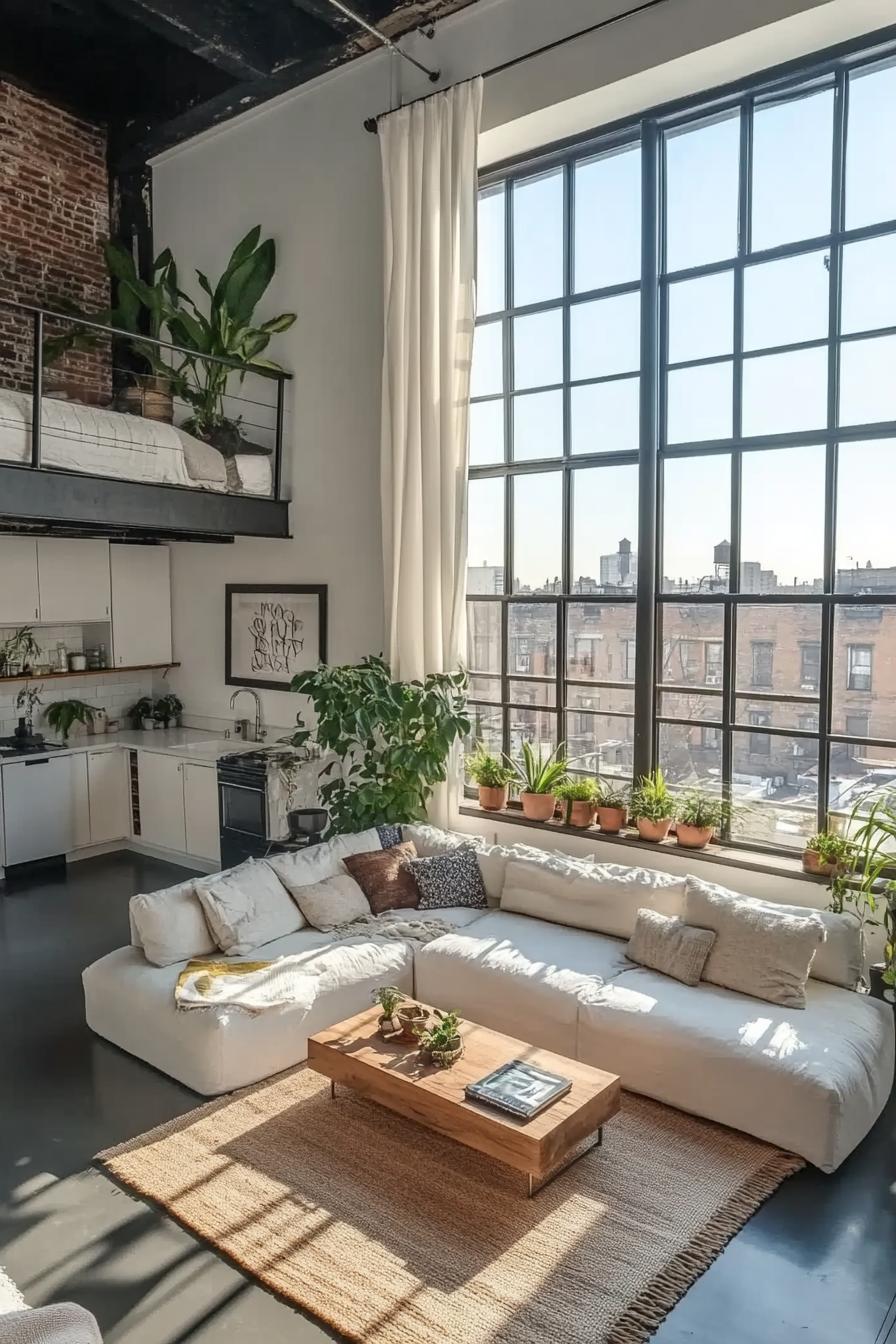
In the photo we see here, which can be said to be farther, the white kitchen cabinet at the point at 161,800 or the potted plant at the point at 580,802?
the white kitchen cabinet at the point at 161,800

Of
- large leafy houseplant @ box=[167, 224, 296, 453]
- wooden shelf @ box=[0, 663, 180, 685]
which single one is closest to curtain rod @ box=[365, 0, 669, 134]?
large leafy houseplant @ box=[167, 224, 296, 453]

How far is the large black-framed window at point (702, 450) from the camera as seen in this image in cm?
421

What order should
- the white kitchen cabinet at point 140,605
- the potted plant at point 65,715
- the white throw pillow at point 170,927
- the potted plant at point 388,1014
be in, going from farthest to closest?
the white kitchen cabinet at point 140,605, the potted plant at point 65,715, the white throw pillow at point 170,927, the potted plant at point 388,1014

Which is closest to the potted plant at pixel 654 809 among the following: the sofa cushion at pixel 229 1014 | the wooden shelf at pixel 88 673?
the sofa cushion at pixel 229 1014

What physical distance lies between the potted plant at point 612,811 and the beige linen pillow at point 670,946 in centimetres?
83

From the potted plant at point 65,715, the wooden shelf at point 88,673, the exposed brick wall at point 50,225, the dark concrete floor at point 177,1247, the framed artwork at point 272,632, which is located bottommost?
the dark concrete floor at point 177,1247

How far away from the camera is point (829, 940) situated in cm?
374

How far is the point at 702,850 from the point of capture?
4.61m

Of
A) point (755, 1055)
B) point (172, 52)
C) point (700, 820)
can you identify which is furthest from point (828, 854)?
point (172, 52)

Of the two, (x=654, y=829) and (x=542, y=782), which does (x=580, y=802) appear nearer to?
(x=542, y=782)

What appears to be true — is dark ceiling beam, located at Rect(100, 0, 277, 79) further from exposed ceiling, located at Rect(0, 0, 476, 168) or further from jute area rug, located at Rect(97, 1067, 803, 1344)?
jute area rug, located at Rect(97, 1067, 803, 1344)

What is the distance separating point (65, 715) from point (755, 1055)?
5.26 metres

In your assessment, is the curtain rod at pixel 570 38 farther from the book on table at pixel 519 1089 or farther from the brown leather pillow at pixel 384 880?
the book on table at pixel 519 1089

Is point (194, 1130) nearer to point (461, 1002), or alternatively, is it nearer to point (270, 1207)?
point (270, 1207)
